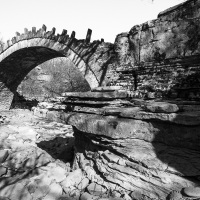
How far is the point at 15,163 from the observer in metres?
3.38

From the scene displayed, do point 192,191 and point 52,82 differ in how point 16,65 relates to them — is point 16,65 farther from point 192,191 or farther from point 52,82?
point 192,191

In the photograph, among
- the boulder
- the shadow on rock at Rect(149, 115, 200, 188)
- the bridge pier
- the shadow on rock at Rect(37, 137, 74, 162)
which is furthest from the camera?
the bridge pier

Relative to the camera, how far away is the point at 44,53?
26.8 feet

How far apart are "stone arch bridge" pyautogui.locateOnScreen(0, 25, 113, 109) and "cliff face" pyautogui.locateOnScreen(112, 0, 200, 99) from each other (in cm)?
182

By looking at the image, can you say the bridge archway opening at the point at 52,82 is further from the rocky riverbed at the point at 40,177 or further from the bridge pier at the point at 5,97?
the rocky riverbed at the point at 40,177

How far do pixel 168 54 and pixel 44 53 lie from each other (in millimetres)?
6395

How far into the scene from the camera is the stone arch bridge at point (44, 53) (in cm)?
526

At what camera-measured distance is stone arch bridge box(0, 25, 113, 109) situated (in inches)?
207

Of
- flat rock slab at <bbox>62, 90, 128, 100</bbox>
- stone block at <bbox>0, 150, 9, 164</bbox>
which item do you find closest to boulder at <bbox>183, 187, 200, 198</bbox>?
flat rock slab at <bbox>62, 90, 128, 100</bbox>

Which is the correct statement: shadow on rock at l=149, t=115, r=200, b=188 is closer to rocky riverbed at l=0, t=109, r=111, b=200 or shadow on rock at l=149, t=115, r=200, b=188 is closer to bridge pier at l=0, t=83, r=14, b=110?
rocky riverbed at l=0, t=109, r=111, b=200

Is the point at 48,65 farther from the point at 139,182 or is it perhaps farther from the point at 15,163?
the point at 139,182

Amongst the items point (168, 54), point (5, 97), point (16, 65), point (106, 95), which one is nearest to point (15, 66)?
point (16, 65)

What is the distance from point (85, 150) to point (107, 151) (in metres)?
0.56

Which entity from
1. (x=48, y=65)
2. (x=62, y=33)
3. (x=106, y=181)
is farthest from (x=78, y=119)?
(x=48, y=65)
